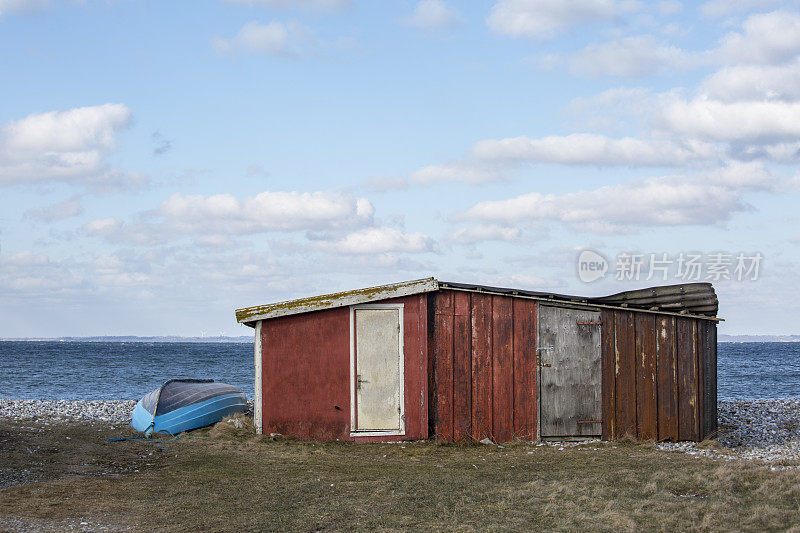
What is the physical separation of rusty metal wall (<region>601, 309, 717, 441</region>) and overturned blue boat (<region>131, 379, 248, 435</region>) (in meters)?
7.47

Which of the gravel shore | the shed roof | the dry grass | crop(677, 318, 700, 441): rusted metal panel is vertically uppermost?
the shed roof

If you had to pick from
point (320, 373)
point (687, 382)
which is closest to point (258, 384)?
point (320, 373)

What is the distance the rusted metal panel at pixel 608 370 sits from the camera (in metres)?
12.4

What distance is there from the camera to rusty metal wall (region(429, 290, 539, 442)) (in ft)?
40.8

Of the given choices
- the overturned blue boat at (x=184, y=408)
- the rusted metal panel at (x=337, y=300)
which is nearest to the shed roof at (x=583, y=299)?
the rusted metal panel at (x=337, y=300)

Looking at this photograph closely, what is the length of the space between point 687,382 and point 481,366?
11.7ft

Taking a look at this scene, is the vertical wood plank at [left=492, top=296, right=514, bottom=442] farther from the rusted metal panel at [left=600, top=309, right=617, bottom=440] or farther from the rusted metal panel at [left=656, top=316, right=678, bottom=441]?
the rusted metal panel at [left=656, top=316, right=678, bottom=441]

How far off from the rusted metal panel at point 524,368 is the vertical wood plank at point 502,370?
0.28 feet

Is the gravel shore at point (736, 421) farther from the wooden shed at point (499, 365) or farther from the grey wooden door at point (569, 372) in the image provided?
the grey wooden door at point (569, 372)

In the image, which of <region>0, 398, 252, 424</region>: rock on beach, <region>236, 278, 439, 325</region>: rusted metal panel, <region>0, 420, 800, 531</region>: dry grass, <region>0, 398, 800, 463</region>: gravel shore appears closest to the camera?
<region>0, 420, 800, 531</region>: dry grass

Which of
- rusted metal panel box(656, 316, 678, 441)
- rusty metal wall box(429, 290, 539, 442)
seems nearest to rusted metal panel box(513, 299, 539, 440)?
rusty metal wall box(429, 290, 539, 442)

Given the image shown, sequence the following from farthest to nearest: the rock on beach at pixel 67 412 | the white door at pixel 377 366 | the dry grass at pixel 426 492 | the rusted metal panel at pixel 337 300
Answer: the rock on beach at pixel 67 412, the white door at pixel 377 366, the rusted metal panel at pixel 337 300, the dry grass at pixel 426 492

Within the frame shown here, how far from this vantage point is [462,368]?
12492mm

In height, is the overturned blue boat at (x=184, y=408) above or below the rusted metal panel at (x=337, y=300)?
below
